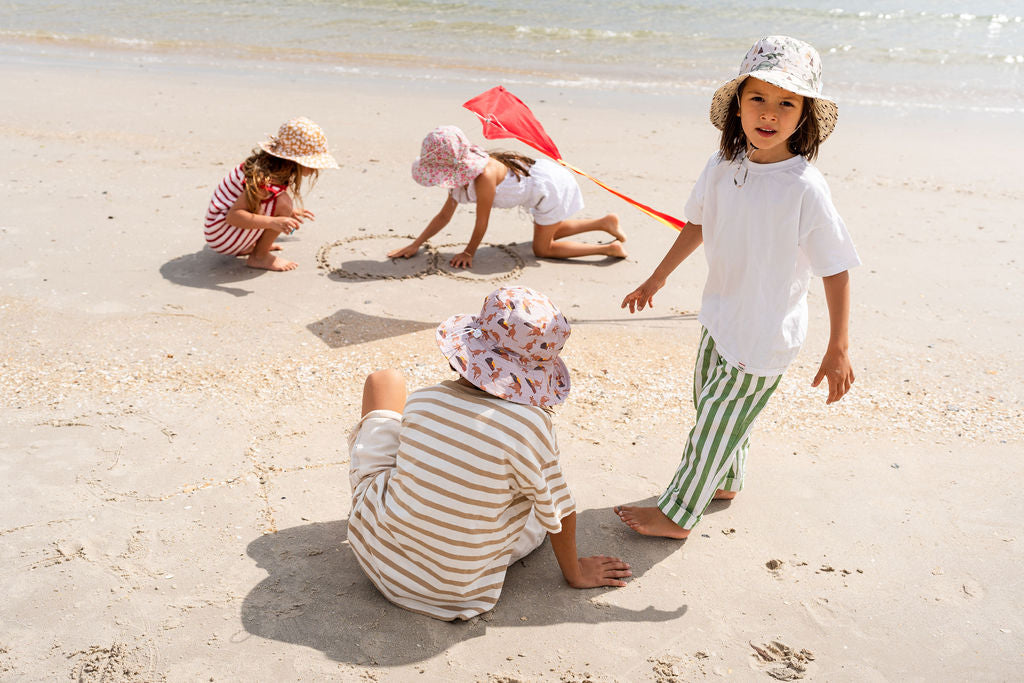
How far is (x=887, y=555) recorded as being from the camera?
9.43 feet

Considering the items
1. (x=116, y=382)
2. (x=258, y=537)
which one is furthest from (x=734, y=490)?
(x=116, y=382)

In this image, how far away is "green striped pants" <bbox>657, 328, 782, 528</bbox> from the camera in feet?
8.87

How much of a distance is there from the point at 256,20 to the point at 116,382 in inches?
413

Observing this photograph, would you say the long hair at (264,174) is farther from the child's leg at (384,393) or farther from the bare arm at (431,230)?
the child's leg at (384,393)

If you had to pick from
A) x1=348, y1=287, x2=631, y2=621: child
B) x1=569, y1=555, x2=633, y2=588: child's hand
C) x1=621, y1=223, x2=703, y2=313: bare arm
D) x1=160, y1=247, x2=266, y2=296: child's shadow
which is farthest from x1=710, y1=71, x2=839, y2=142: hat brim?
x1=160, y1=247, x2=266, y2=296: child's shadow

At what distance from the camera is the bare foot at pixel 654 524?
9.53 feet

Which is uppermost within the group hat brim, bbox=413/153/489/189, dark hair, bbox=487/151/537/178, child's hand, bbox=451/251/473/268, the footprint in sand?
dark hair, bbox=487/151/537/178

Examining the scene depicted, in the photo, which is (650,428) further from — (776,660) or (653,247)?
(653,247)

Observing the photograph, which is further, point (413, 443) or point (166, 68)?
point (166, 68)

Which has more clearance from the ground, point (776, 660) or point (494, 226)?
point (494, 226)

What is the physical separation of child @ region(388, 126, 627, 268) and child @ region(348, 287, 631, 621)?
2.66m

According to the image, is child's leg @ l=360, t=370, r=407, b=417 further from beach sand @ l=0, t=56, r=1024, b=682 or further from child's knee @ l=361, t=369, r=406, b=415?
beach sand @ l=0, t=56, r=1024, b=682

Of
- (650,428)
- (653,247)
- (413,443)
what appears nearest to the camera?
(413,443)

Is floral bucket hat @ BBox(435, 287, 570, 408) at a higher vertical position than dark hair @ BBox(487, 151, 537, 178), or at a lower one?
lower
